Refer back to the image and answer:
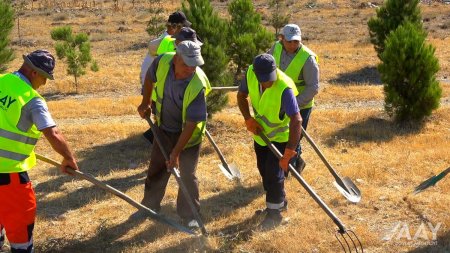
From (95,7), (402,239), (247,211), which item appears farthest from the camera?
(95,7)

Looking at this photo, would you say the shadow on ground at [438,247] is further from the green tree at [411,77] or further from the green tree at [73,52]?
the green tree at [73,52]

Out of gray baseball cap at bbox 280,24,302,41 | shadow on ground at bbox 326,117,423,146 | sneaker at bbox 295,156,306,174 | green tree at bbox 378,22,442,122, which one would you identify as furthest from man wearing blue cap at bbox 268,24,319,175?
green tree at bbox 378,22,442,122

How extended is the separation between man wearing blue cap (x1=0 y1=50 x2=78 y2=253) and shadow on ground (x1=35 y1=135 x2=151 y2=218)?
66.4 inches

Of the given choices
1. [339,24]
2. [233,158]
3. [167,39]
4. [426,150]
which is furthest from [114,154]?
[339,24]

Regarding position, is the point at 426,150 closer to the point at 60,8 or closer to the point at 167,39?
the point at 167,39

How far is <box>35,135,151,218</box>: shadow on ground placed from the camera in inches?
236

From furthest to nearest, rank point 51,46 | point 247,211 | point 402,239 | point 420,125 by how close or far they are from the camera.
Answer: point 51,46
point 420,125
point 247,211
point 402,239

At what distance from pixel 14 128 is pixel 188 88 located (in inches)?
55.8

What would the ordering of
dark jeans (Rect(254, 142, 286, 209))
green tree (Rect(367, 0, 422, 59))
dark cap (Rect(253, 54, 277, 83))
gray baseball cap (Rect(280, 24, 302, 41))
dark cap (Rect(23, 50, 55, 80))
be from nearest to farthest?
dark cap (Rect(23, 50, 55, 80))
dark cap (Rect(253, 54, 277, 83))
dark jeans (Rect(254, 142, 286, 209))
gray baseball cap (Rect(280, 24, 302, 41))
green tree (Rect(367, 0, 422, 59))

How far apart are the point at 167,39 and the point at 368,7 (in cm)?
2575

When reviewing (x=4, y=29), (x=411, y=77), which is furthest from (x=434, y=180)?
(x=4, y=29)

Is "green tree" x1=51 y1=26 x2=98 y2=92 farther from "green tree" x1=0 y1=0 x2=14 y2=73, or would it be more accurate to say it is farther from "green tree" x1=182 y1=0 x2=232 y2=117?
"green tree" x1=182 y1=0 x2=232 y2=117

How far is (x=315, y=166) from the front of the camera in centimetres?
693

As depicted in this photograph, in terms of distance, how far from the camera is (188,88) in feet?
15.4
